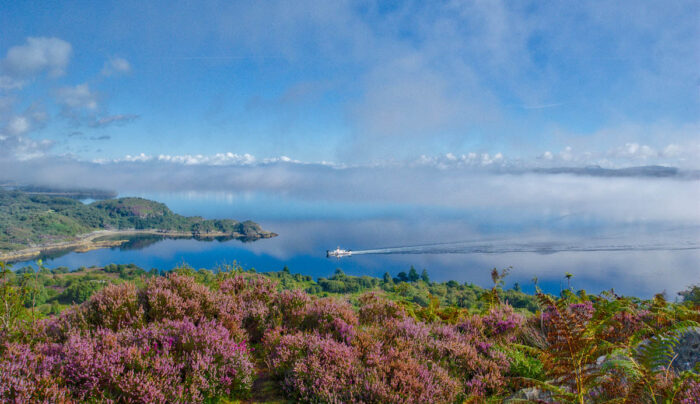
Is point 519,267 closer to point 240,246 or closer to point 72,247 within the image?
point 240,246

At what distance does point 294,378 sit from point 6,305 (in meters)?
3.60

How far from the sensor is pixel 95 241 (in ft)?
486

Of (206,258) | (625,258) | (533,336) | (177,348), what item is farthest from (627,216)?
(206,258)

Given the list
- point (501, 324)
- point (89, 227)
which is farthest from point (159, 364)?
point (89, 227)

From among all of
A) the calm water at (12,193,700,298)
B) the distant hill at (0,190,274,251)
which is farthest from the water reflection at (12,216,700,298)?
the distant hill at (0,190,274,251)

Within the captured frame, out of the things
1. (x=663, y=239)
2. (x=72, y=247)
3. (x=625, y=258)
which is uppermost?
(x=663, y=239)

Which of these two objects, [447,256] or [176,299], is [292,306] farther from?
[447,256]

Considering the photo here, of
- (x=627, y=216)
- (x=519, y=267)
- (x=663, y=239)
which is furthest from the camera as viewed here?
(x=627, y=216)

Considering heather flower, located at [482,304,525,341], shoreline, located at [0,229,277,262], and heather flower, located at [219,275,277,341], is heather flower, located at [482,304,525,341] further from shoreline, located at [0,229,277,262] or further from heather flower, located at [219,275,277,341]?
shoreline, located at [0,229,277,262]

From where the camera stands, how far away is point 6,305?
408 cm

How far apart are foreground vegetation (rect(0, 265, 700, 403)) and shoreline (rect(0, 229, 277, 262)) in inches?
5608

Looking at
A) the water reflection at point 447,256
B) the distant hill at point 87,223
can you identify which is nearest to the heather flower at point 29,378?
the water reflection at point 447,256

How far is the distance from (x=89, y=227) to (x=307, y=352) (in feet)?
702

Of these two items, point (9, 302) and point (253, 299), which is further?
point (253, 299)
